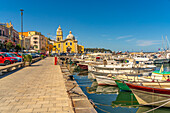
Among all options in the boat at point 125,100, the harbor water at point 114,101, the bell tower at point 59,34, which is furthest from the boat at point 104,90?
the bell tower at point 59,34

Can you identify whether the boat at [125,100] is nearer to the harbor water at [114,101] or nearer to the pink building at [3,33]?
the harbor water at [114,101]

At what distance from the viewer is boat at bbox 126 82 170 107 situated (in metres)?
8.87

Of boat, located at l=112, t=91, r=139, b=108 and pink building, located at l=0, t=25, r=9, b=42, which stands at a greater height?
pink building, located at l=0, t=25, r=9, b=42

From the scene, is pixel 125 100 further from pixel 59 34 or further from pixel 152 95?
pixel 59 34

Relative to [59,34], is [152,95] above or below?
below

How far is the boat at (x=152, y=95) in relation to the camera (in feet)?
29.1

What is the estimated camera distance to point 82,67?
33.5m

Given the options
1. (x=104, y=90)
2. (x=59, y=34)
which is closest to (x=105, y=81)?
(x=104, y=90)

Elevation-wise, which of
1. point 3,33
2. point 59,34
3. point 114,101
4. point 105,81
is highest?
point 59,34

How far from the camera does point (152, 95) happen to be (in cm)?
925

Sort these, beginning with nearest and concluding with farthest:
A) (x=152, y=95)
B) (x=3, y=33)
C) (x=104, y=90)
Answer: (x=152, y=95) → (x=104, y=90) → (x=3, y=33)

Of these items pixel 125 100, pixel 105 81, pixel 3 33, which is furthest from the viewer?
pixel 3 33

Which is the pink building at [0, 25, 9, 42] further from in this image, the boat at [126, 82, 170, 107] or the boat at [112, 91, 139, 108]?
the boat at [126, 82, 170, 107]

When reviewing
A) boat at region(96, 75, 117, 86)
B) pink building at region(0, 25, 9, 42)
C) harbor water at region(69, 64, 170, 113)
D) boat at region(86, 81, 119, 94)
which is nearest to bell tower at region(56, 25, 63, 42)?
pink building at region(0, 25, 9, 42)
